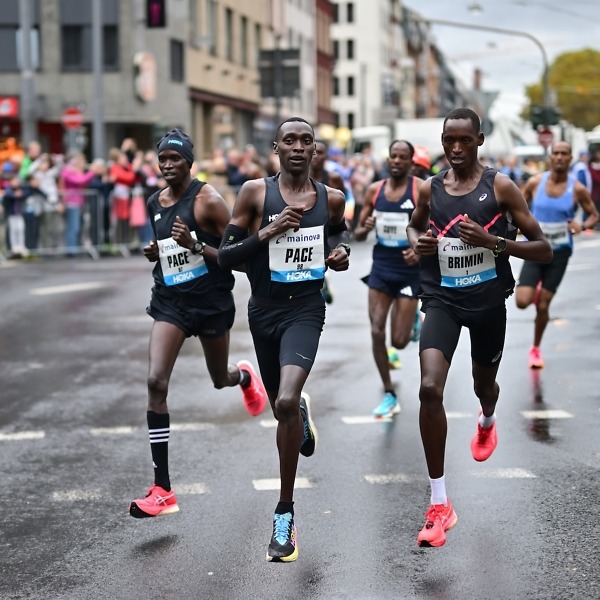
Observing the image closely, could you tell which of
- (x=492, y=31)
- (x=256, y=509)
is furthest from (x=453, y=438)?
(x=492, y=31)

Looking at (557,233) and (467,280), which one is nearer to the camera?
(467,280)

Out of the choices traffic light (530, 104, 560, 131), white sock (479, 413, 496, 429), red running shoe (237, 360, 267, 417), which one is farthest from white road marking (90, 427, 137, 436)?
traffic light (530, 104, 560, 131)

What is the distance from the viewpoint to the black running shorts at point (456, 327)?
6328 mm

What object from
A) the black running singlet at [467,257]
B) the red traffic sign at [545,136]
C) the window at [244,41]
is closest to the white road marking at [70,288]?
the black running singlet at [467,257]

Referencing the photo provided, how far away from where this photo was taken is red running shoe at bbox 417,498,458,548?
232 inches

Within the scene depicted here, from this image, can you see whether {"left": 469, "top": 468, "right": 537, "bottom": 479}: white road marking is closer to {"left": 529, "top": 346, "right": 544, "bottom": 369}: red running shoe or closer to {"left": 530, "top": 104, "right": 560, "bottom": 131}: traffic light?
{"left": 529, "top": 346, "right": 544, "bottom": 369}: red running shoe

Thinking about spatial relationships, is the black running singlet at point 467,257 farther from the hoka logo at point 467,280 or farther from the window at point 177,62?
the window at point 177,62

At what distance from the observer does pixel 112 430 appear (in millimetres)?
8945

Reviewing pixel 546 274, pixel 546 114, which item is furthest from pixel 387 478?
pixel 546 114

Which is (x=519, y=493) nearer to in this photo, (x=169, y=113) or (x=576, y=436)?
(x=576, y=436)

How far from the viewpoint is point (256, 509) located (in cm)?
675

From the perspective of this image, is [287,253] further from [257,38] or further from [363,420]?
[257,38]

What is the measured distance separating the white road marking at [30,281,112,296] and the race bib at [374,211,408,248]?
28.6 ft

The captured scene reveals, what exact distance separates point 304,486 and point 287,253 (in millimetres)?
1579
